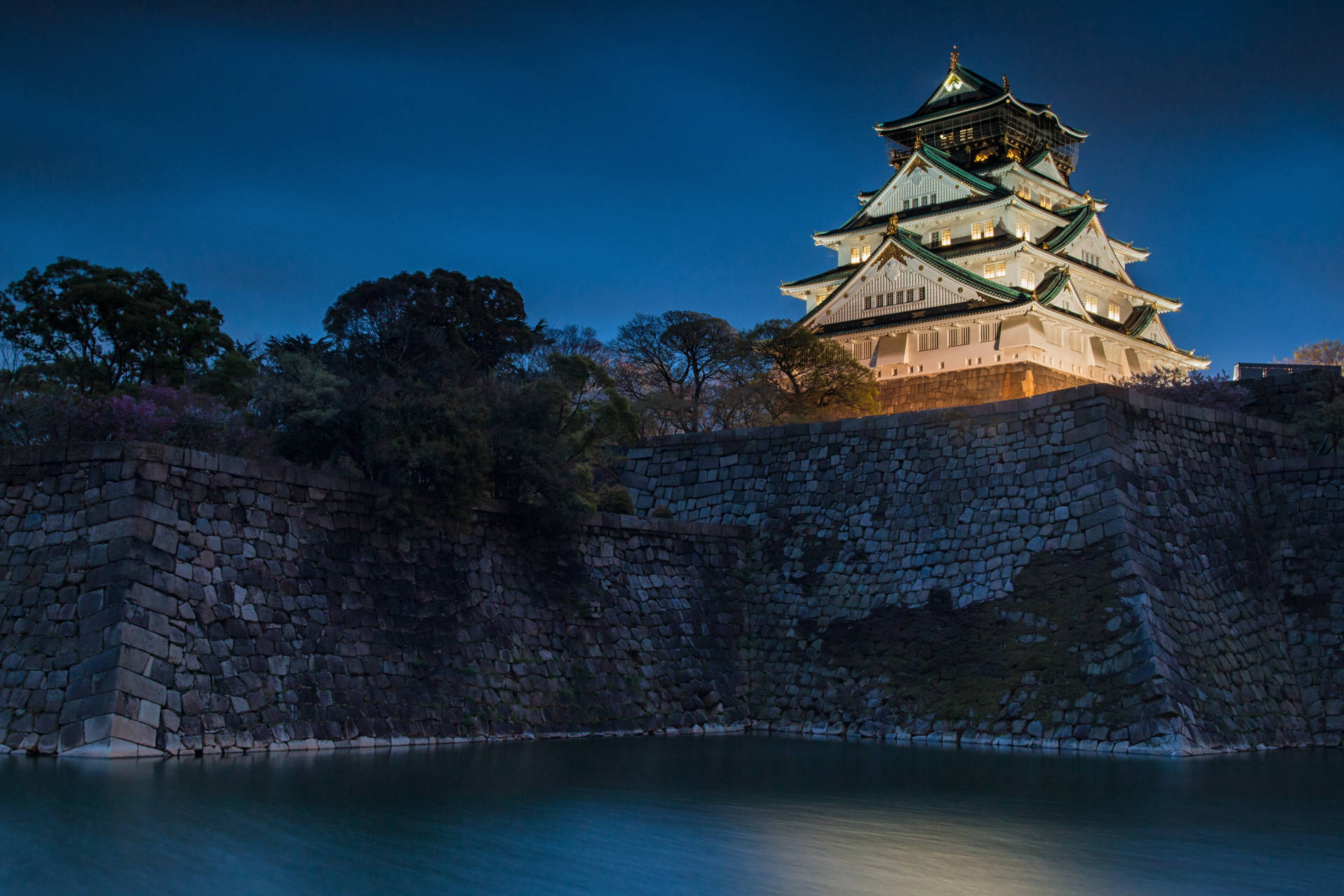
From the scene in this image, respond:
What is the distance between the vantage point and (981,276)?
48250 millimetres

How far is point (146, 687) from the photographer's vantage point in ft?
44.1

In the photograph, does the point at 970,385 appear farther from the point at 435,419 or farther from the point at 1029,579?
the point at 435,419

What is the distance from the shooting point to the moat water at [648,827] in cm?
886

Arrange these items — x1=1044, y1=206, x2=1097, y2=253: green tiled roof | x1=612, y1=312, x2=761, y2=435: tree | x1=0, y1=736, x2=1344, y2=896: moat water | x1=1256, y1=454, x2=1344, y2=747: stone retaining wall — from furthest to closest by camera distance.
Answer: x1=1044, y1=206, x2=1097, y2=253: green tiled roof < x1=612, y1=312, x2=761, y2=435: tree < x1=1256, y1=454, x2=1344, y2=747: stone retaining wall < x1=0, y1=736, x2=1344, y2=896: moat water

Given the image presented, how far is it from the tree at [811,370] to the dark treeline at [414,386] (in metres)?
0.06

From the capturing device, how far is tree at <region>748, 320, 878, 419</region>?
40.8 metres

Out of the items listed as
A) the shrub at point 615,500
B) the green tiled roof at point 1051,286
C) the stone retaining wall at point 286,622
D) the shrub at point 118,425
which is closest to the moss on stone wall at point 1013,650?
the stone retaining wall at point 286,622

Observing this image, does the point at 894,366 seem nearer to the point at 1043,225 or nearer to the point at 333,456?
the point at 1043,225

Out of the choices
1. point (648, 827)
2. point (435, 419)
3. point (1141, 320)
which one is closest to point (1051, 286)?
point (1141, 320)

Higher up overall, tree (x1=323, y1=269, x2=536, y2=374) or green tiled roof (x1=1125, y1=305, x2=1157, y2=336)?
green tiled roof (x1=1125, y1=305, x2=1157, y2=336)

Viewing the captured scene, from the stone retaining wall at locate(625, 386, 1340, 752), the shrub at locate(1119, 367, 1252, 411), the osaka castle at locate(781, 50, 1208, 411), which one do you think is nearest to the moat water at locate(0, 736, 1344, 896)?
the stone retaining wall at locate(625, 386, 1340, 752)

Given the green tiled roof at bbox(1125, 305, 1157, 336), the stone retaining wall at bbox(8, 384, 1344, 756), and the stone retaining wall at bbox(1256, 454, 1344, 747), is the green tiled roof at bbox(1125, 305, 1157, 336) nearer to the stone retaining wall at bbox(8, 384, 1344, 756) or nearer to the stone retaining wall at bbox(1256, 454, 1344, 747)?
the stone retaining wall at bbox(8, 384, 1344, 756)

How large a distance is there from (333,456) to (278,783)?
22.4ft

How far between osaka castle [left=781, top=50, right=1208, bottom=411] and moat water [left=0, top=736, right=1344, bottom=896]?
30.2 metres
